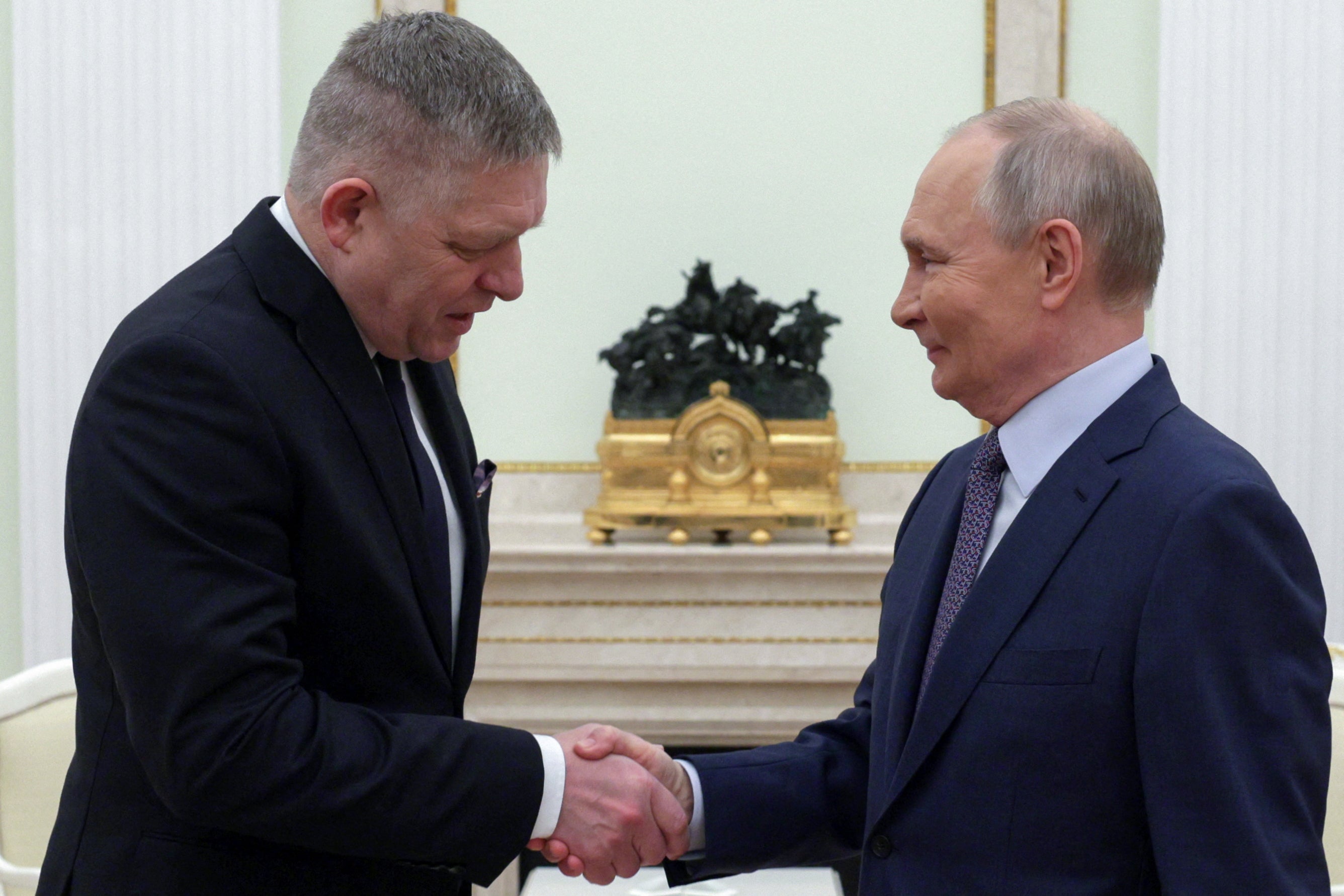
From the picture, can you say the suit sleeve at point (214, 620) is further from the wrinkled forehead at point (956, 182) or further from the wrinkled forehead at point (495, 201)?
the wrinkled forehead at point (956, 182)

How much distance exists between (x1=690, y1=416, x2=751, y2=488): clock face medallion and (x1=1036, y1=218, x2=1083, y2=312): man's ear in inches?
108

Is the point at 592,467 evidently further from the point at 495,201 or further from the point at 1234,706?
the point at 1234,706

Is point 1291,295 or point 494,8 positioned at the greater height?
point 494,8

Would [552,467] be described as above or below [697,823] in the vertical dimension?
above

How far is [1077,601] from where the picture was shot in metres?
1.39

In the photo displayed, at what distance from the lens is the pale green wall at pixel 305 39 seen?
4.61 meters

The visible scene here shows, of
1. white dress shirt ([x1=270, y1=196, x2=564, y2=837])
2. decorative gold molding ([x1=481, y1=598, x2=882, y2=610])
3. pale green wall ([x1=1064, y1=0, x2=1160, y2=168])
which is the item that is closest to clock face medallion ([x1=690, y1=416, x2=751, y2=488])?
decorative gold molding ([x1=481, y1=598, x2=882, y2=610])

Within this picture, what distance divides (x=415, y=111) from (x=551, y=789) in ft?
2.74

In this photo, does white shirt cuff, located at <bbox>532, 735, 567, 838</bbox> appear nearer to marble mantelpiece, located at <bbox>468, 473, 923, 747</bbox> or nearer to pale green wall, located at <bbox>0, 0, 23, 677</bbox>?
marble mantelpiece, located at <bbox>468, 473, 923, 747</bbox>

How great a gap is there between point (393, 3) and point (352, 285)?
127 inches

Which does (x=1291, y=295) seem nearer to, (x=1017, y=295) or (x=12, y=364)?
(x=1017, y=295)

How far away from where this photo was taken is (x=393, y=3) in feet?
15.0

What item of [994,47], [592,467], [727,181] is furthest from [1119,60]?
[592,467]

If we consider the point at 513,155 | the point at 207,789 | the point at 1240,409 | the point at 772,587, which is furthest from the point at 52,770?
the point at 1240,409
